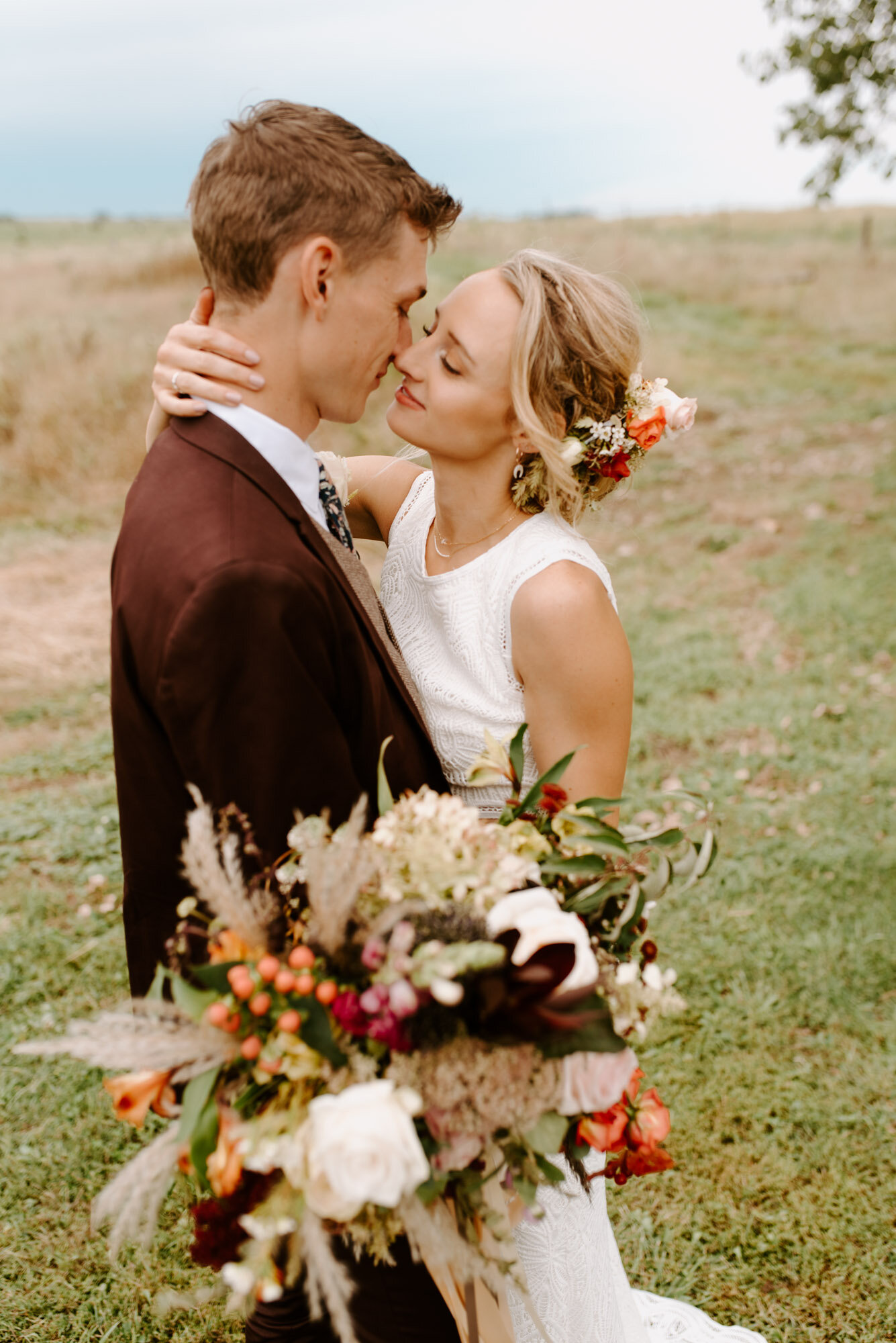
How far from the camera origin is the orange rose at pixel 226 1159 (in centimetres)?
133

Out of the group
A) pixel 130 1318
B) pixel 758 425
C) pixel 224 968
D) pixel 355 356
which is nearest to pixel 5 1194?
pixel 130 1318

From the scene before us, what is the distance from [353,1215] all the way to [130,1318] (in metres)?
2.36

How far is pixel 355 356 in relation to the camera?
7.35ft

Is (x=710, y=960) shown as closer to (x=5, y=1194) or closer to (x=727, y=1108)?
(x=727, y=1108)

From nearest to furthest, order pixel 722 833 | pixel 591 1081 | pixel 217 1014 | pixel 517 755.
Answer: pixel 217 1014 → pixel 591 1081 → pixel 517 755 → pixel 722 833

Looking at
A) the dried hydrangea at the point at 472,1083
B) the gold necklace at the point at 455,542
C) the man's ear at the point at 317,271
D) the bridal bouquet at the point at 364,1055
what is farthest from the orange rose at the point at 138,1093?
the gold necklace at the point at 455,542

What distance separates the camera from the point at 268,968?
134cm

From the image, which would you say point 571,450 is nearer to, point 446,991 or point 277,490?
point 277,490

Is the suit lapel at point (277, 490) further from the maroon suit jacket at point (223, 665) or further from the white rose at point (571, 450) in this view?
the white rose at point (571, 450)

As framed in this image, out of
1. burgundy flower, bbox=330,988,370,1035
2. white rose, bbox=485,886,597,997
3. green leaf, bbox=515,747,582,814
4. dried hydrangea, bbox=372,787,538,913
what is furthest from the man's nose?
burgundy flower, bbox=330,988,370,1035

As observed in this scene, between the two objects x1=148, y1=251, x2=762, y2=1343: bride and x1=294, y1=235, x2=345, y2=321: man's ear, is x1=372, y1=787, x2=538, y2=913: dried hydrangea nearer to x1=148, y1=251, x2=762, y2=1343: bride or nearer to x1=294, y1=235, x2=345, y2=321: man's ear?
x1=148, y1=251, x2=762, y2=1343: bride

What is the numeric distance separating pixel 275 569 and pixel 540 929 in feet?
2.49

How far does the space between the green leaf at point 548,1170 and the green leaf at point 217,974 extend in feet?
1.66

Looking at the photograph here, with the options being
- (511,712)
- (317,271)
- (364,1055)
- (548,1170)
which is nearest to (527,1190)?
(548,1170)
